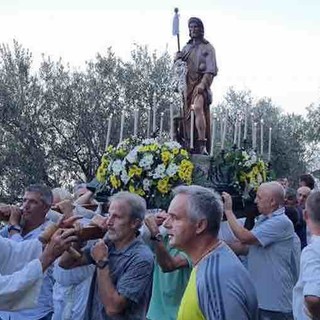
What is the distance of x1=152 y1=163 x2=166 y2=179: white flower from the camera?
6.31 m

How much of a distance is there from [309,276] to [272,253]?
92.7 inches

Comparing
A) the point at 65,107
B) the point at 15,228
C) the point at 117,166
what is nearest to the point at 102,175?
the point at 117,166

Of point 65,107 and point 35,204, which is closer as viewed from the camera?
point 35,204

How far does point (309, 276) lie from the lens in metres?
4.19

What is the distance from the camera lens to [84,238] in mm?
4324

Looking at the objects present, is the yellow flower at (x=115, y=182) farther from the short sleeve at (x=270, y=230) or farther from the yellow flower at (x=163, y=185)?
the short sleeve at (x=270, y=230)

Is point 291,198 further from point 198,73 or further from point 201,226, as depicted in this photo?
point 201,226

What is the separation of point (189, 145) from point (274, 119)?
20.9m

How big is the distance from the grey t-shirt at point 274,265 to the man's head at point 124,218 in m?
1.93

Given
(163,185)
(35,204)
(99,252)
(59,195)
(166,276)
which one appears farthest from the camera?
(59,195)

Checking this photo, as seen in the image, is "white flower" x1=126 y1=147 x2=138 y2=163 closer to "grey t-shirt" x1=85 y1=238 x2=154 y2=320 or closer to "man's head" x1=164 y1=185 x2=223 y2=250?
"grey t-shirt" x1=85 y1=238 x2=154 y2=320

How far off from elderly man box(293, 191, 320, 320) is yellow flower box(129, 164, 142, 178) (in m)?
2.19

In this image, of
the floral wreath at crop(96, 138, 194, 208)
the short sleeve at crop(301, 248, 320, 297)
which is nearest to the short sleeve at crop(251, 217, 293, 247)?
the floral wreath at crop(96, 138, 194, 208)

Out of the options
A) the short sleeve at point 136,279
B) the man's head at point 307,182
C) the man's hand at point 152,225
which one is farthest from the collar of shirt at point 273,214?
the man's head at point 307,182
